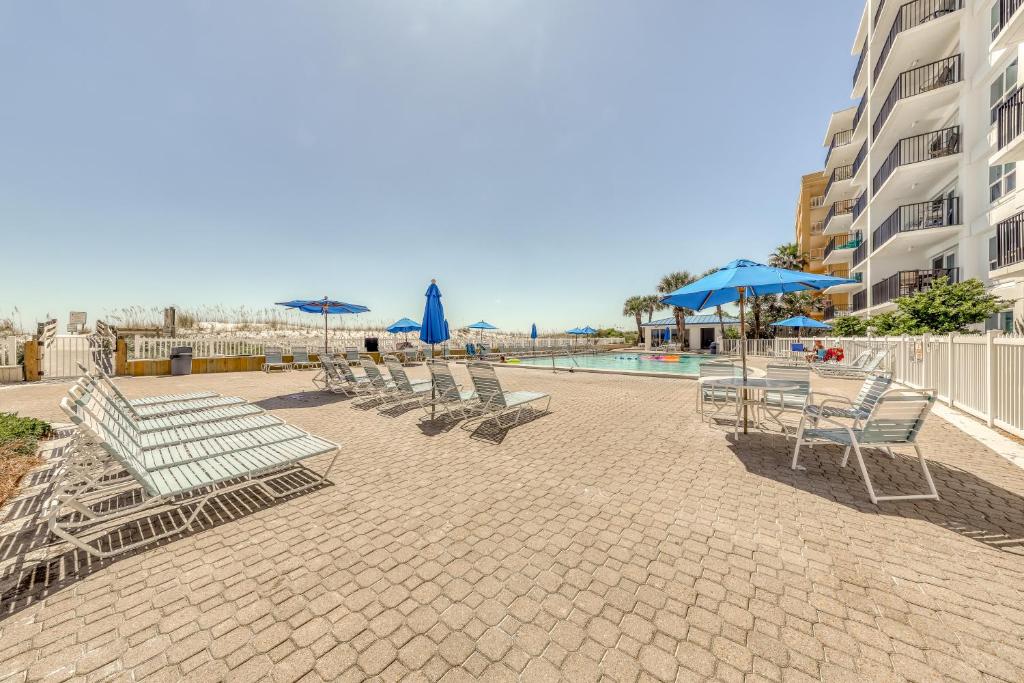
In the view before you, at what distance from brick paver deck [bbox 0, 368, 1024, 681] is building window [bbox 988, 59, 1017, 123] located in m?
17.6

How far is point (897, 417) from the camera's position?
3.46m

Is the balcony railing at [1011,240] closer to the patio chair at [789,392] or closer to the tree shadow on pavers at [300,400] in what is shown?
the patio chair at [789,392]

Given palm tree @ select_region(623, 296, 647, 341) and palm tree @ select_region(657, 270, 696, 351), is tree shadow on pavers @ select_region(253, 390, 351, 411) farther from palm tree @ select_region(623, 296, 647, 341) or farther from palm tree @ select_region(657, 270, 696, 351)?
palm tree @ select_region(623, 296, 647, 341)

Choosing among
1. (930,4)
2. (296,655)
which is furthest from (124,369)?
(930,4)

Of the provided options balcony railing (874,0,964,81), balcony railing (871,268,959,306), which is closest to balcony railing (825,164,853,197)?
balcony railing (874,0,964,81)

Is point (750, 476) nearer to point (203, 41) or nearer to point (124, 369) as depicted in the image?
point (203, 41)

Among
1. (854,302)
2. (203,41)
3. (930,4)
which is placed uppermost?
(930,4)

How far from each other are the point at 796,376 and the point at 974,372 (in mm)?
3422

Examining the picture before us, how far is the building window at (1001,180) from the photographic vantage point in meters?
12.3

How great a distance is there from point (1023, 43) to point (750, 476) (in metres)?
18.3

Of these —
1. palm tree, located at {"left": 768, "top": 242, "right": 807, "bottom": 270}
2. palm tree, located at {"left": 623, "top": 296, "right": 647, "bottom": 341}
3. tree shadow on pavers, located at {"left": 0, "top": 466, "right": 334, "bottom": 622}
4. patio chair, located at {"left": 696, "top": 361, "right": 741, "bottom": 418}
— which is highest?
palm tree, located at {"left": 768, "top": 242, "right": 807, "bottom": 270}

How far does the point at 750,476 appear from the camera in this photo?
387cm

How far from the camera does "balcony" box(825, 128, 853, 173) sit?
27547 millimetres

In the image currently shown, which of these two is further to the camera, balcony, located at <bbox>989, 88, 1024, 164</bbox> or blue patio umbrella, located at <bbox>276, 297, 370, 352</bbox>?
blue patio umbrella, located at <bbox>276, 297, 370, 352</bbox>
